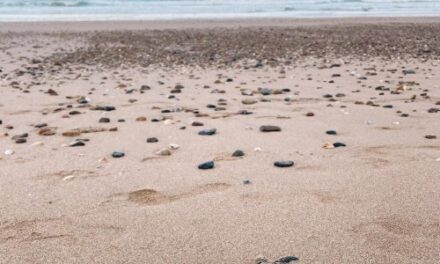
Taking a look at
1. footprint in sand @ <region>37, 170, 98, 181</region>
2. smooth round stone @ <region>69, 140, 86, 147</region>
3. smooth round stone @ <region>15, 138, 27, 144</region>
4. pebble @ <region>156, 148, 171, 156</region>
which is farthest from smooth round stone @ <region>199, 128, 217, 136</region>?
smooth round stone @ <region>15, 138, 27, 144</region>

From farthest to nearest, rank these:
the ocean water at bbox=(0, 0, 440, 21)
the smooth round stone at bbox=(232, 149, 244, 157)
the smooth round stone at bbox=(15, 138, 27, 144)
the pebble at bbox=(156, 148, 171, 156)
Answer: the ocean water at bbox=(0, 0, 440, 21) < the smooth round stone at bbox=(15, 138, 27, 144) < the pebble at bbox=(156, 148, 171, 156) < the smooth round stone at bbox=(232, 149, 244, 157)

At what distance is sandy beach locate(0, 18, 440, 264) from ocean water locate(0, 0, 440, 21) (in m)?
16.3

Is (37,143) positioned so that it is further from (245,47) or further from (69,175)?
(245,47)

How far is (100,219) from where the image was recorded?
295 centimetres

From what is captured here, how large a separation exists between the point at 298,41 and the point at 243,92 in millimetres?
6639

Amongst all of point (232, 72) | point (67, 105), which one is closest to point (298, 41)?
point (232, 72)

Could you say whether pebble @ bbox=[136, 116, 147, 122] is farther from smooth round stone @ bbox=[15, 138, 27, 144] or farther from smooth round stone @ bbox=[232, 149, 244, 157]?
smooth round stone @ bbox=[232, 149, 244, 157]

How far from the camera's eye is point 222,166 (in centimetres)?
382

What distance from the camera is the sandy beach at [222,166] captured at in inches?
104

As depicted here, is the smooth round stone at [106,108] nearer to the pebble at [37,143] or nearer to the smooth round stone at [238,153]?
the pebble at [37,143]

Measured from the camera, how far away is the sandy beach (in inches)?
104

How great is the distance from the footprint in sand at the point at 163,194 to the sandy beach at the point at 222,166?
0.04 ft

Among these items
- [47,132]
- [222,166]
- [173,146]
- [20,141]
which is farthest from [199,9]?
[222,166]

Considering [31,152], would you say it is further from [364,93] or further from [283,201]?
[364,93]
